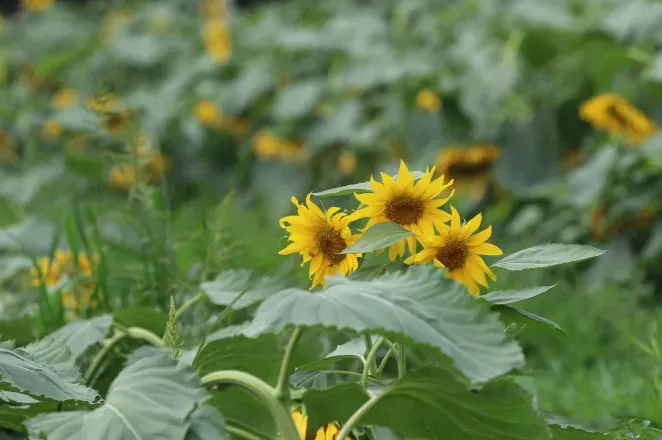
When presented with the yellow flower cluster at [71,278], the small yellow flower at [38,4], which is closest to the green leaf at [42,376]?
the yellow flower cluster at [71,278]

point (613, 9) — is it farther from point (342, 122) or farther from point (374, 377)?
point (374, 377)

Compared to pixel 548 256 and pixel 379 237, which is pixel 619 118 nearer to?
pixel 548 256

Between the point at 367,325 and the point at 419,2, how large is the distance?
4.96 m

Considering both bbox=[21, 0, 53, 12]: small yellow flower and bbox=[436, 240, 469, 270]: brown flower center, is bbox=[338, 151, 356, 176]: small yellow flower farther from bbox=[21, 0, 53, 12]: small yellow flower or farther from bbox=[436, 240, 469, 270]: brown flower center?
bbox=[21, 0, 53, 12]: small yellow flower

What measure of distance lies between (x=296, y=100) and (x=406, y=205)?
3759 millimetres

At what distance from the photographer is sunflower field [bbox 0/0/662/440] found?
1048 millimetres

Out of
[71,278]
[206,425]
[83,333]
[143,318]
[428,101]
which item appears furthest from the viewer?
[428,101]

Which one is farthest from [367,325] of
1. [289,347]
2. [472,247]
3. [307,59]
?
[307,59]

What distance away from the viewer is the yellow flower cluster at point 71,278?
201 centimetres

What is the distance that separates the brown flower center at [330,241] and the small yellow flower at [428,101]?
3248 millimetres

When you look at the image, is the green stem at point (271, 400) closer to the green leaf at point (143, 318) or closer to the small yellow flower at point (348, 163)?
the green leaf at point (143, 318)

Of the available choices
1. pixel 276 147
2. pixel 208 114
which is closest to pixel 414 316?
pixel 276 147

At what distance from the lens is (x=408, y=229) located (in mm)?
1222

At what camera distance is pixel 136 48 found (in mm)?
5961
